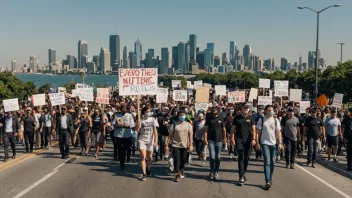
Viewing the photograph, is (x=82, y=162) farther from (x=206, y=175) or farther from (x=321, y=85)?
(x=321, y=85)

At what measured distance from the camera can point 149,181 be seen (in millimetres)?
9523

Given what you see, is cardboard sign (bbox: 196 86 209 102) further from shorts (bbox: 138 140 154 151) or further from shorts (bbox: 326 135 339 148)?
shorts (bbox: 138 140 154 151)

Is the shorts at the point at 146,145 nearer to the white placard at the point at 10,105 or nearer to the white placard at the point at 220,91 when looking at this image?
the white placard at the point at 10,105

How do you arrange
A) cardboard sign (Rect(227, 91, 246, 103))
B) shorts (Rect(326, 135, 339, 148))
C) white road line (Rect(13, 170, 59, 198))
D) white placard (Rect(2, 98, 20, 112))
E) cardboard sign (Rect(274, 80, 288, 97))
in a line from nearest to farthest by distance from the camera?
white road line (Rect(13, 170, 59, 198)), shorts (Rect(326, 135, 339, 148)), white placard (Rect(2, 98, 20, 112)), cardboard sign (Rect(227, 91, 246, 103)), cardboard sign (Rect(274, 80, 288, 97))

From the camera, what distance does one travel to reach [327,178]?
10.3m

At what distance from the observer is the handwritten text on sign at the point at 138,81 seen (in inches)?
460

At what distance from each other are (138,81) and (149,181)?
3507 millimetres

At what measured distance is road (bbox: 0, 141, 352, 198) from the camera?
8.45 metres

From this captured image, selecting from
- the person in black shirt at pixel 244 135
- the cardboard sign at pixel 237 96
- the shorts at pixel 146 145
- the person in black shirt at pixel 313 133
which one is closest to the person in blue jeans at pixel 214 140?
the person in black shirt at pixel 244 135

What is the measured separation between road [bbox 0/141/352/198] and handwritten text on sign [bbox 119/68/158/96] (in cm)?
226

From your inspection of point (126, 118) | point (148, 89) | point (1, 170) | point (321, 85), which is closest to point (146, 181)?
point (126, 118)

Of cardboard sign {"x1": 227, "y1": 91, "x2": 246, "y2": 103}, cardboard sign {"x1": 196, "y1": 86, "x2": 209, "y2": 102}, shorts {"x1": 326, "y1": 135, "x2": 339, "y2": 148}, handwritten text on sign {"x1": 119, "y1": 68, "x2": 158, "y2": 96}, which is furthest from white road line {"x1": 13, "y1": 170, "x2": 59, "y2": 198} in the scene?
cardboard sign {"x1": 227, "y1": 91, "x2": 246, "y2": 103}

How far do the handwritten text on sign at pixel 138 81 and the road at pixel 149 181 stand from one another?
2260 millimetres

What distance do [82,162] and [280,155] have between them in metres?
6.80
